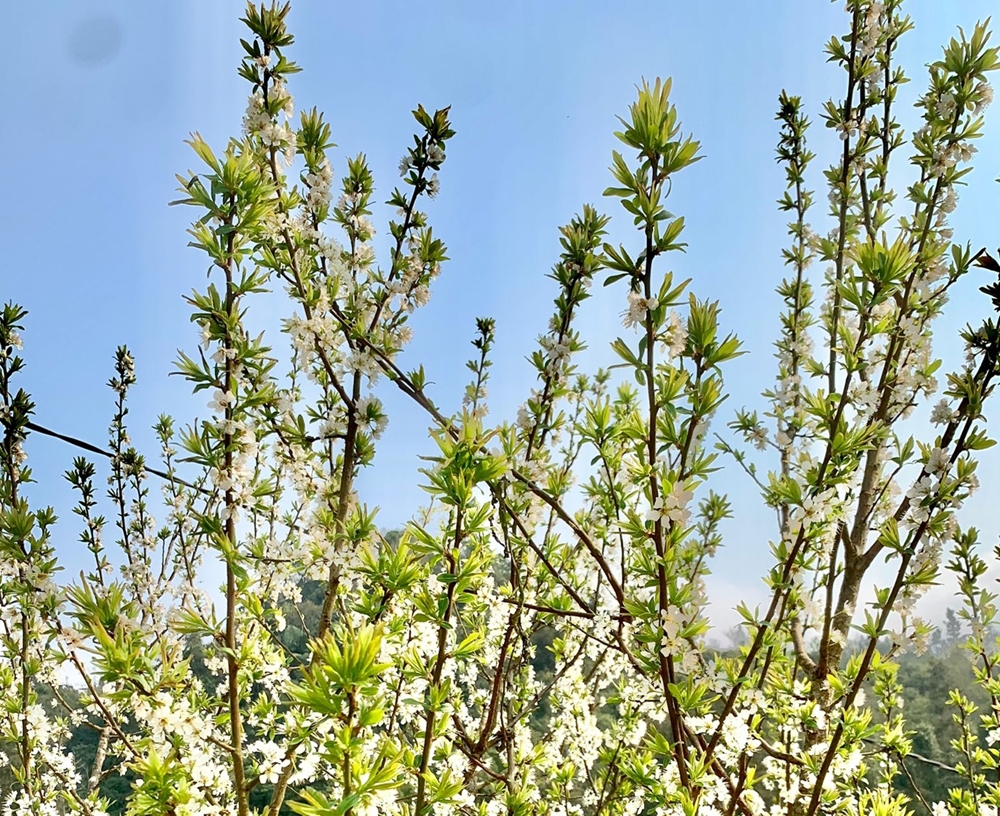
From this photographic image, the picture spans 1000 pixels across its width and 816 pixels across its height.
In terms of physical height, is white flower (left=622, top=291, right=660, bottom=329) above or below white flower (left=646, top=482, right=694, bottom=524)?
above

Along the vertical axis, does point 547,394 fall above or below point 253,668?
above

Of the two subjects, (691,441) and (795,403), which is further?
(795,403)

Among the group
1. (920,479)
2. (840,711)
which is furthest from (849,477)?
(840,711)

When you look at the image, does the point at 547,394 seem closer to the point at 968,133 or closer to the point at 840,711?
the point at 840,711

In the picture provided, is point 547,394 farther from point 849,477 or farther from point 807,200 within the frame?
point 807,200

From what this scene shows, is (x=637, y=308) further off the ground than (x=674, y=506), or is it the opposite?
(x=637, y=308)

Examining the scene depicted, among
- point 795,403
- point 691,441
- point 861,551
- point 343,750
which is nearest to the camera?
point 343,750

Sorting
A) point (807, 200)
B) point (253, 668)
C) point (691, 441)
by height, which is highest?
point (807, 200)

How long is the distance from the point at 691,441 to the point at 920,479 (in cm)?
79

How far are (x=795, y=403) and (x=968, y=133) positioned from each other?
141 cm

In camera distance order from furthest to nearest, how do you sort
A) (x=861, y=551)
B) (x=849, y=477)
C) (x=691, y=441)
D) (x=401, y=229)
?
(x=861, y=551), (x=401, y=229), (x=849, y=477), (x=691, y=441)

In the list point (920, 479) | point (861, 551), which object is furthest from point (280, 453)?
point (861, 551)

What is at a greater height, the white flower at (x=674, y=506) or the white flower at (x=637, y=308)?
the white flower at (x=637, y=308)

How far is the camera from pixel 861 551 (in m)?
2.67
